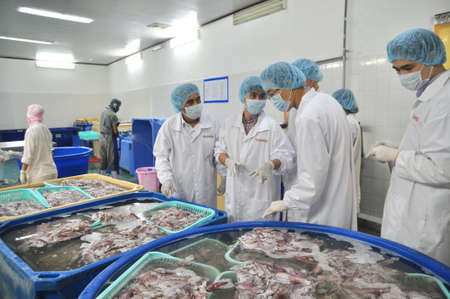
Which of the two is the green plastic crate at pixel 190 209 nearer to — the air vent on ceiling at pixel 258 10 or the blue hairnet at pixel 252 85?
the blue hairnet at pixel 252 85

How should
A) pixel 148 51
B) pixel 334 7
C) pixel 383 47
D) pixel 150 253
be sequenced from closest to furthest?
pixel 150 253, pixel 383 47, pixel 334 7, pixel 148 51

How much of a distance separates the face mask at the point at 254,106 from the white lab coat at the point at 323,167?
68 cm

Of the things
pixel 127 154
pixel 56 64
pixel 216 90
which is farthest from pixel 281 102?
pixel 56 64

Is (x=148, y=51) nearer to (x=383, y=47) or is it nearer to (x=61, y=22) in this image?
(x=61, y=22)

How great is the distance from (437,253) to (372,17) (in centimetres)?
278

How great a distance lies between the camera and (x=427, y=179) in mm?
1303

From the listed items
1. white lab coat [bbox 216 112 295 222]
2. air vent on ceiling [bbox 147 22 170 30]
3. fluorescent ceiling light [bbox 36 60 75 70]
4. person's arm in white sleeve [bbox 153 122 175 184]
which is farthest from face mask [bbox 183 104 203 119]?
fluorescent ceiling light [bbox 36 60 75 70]

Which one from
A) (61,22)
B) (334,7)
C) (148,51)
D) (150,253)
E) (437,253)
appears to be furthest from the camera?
(148,51)

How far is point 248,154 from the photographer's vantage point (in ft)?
7.61

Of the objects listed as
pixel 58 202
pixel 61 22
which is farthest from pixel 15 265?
pixel 61 22

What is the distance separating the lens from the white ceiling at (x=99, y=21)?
456cm

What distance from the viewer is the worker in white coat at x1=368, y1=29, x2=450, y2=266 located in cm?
132

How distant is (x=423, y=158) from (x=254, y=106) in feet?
4.27

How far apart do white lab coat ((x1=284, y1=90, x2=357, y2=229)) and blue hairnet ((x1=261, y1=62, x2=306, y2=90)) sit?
0.17m
